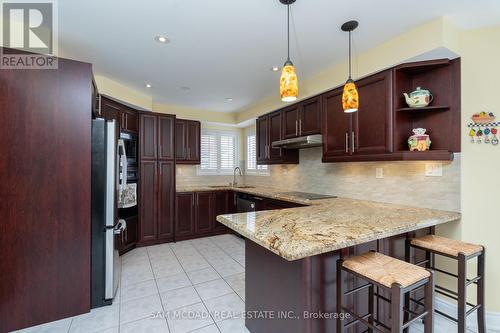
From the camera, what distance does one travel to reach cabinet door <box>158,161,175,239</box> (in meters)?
4.07

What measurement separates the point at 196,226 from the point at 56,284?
252cm

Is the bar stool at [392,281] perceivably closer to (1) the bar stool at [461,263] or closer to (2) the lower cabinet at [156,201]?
(1) the bar stool at [461,263]

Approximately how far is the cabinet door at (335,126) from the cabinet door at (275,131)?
990mm

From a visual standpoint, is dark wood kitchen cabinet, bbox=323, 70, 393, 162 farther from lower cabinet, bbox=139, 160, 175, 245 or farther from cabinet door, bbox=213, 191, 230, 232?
lower cabinet, bbox=139, 160, 175, 245

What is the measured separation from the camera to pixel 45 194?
1946 mm

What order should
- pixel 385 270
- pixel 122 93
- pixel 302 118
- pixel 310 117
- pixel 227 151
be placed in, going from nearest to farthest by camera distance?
pixel 385 270
pixel 310 117
pixel 302 118
pixel 122 93
pixel 227 151

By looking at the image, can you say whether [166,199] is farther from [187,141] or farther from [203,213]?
[187,141]

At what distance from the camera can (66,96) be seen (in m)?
2.03

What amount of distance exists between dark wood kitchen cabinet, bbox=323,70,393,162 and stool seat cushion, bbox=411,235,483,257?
805mm

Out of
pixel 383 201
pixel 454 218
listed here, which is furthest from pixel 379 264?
pixel 383 201

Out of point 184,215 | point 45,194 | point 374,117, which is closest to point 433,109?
point 374,117

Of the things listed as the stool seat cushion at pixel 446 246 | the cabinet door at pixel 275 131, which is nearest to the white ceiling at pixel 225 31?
the cabinet door at pixel 275 131

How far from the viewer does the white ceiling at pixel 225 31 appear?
179 centimetres
